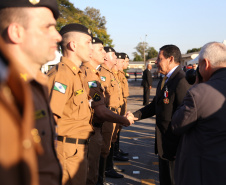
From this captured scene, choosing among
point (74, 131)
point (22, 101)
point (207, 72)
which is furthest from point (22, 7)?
point (207, 72)

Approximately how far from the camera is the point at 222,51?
7.43 feet

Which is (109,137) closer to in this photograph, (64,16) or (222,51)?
(222,51)

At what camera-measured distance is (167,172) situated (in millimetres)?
3342

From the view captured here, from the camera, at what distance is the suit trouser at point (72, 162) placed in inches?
96.4

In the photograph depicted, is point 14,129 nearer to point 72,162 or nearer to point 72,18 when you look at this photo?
point 72,162

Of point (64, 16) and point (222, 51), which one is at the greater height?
point (64, 16)

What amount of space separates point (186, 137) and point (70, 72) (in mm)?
1260

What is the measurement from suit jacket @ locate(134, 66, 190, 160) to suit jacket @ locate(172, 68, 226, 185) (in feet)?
2.96

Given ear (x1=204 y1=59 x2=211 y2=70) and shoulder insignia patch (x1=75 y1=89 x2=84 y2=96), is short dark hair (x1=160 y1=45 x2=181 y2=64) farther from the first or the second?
shoulder insignia patch (x1=75 y1=89 x2=84 y2=96)

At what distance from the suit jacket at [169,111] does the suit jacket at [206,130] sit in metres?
0.90

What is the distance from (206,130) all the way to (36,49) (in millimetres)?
1586

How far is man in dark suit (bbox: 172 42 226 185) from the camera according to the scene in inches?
83.7

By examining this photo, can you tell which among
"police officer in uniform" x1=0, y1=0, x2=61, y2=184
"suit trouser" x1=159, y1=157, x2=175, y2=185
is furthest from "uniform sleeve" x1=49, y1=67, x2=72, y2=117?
"suit trouser" x1=159, y1=157, x2=175, y2=185

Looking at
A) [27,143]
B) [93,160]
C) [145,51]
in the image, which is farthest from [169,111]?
[145,51]
